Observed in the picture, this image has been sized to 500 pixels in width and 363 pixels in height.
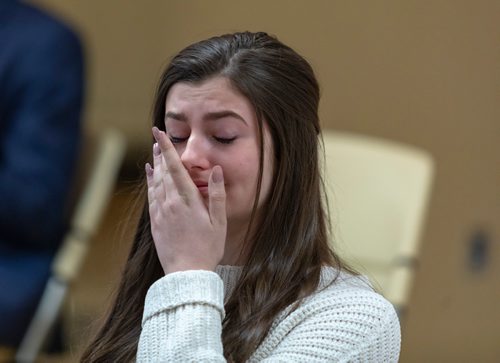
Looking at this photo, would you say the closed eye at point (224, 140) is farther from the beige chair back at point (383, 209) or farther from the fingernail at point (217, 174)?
the beige chair back at point (383, 209)

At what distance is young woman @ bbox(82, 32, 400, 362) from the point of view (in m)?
1.27

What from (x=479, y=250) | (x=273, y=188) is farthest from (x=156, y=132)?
(x=479, y=250)

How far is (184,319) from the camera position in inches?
49.1

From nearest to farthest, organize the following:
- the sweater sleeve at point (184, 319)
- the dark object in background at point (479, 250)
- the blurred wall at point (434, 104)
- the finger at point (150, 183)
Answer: the sweater sleeve at point (184, 319) → the finger at point (150, 183) → the blurred wall at point (434, 104) → the dark object in background at point (479, 250)

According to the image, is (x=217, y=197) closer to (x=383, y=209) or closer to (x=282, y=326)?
(x=282, y=326)

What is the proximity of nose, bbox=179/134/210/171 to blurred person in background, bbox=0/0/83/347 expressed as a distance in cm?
150

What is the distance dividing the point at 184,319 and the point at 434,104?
2.15 m

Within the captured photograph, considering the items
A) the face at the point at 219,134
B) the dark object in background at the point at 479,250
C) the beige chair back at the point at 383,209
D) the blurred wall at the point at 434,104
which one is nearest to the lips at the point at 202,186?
the face at the point at 219,134

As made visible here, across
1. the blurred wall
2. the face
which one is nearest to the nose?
the face

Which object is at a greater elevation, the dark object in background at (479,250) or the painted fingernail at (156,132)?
the painted fingernail at (156,132)

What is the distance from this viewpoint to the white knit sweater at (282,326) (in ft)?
4.05

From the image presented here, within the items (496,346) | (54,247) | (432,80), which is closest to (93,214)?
(54,247)

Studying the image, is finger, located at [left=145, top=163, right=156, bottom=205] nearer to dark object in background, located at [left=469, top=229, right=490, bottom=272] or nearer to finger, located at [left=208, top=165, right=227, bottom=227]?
finger, located at [left=208, top=165, right=227, bottom=227]

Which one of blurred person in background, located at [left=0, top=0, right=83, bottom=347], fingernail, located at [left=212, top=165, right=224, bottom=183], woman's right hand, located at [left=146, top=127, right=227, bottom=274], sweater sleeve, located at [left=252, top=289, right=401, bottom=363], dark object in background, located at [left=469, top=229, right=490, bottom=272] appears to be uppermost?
fingernail, located at [left=212, top=165, right=224, bottom=183]
